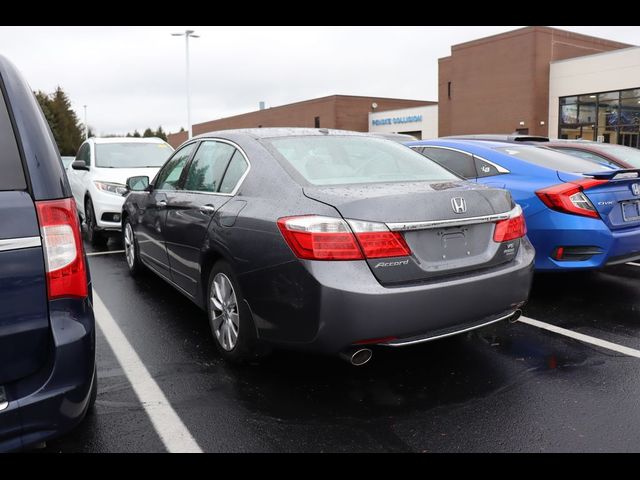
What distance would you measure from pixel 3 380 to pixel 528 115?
33.0 meters

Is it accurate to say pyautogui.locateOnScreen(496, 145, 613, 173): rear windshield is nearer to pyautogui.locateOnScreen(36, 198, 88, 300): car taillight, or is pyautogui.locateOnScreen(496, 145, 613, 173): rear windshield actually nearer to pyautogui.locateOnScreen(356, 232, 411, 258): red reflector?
pyautogui.locateOnScreen(356, 232, 411, 258): red reflector

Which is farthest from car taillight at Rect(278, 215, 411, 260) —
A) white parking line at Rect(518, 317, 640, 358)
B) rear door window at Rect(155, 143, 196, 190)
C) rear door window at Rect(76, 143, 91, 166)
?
rear door window at Rect(76, 143, 91, 166)

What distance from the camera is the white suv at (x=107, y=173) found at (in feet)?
27.2

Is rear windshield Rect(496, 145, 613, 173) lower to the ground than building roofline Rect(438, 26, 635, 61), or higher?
lower

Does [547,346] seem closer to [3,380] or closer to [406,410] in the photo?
[406,410]

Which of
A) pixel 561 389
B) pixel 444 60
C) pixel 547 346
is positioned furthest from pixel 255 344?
pixel 444 60

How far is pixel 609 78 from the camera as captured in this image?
2900 centimetres

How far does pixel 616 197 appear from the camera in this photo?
491 centimetres

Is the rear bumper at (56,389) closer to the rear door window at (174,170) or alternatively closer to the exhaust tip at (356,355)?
the exhaust tip at (356,355)

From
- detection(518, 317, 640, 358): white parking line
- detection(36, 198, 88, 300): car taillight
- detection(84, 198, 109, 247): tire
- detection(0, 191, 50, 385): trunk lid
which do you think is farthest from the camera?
detection(84, 198, 109, 247): tire

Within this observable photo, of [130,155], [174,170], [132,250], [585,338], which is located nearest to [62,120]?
[130,155]

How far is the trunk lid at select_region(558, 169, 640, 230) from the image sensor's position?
15.9 ft

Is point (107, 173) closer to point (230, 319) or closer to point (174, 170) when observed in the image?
point (174, 170)

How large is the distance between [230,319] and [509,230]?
1831 millimetres
